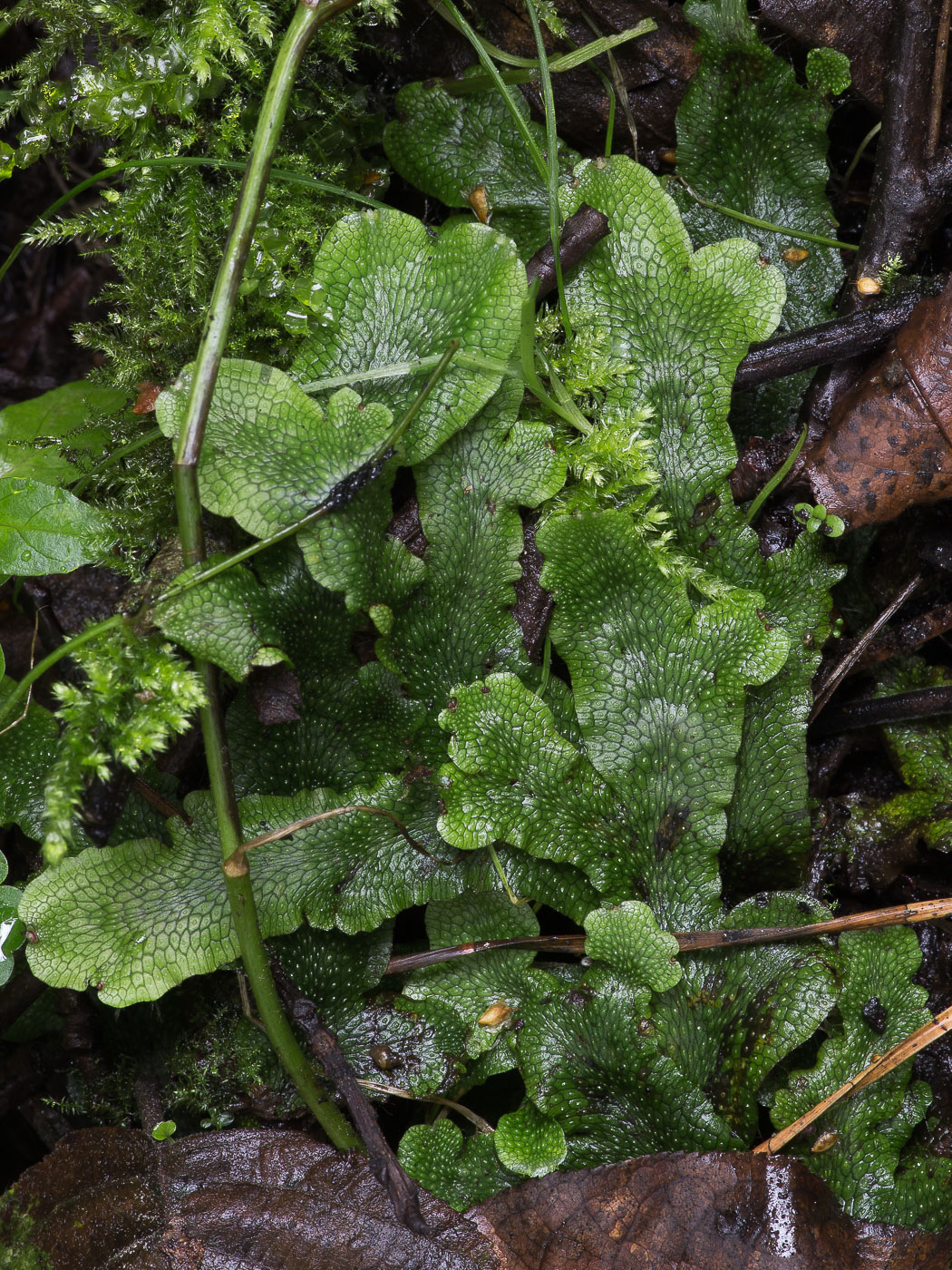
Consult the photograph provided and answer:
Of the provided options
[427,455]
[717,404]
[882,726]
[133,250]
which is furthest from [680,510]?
[133,250]

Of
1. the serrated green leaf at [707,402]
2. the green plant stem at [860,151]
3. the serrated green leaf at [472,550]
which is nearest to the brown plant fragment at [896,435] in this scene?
the serrated green leaf at [707,402]

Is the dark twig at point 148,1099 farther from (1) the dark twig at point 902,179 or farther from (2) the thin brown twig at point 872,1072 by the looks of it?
(1) the dark twig at point 902,179

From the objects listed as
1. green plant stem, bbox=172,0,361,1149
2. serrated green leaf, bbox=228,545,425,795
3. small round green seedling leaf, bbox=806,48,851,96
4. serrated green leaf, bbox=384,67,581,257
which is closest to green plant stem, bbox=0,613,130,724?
green plant stem, bbox=172,0,361,1149

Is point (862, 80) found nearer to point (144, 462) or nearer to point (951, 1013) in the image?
point (144, 462)

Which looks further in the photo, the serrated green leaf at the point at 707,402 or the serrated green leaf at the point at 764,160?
the serrated green leaf at the point at 764,160

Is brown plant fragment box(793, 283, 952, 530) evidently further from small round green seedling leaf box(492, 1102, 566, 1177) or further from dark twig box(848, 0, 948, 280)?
small round green seedling leaf box(492, 1102, 566, 1177)

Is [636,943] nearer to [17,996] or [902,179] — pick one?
[17,996]
